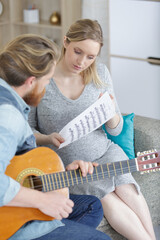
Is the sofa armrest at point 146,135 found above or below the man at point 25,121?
below

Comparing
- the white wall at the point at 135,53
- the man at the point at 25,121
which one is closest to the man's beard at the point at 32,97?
the man at the point at 25,121

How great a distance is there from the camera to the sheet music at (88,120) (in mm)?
1841

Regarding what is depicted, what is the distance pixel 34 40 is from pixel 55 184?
49 centimetres

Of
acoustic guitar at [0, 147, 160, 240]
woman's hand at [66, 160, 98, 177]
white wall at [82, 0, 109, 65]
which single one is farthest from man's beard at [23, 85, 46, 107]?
white wall at [82, 0, 109, 65]

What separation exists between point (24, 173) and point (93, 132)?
2.13ft

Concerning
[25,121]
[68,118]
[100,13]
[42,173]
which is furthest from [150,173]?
[100,13]

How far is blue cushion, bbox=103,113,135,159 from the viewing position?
7.33ft

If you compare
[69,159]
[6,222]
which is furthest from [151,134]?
[6,222]

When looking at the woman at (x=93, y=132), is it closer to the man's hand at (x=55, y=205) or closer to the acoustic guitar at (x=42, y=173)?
the acoustic guitar at (x=42, y=173)

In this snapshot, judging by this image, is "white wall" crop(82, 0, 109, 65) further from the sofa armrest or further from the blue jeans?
the blue jeans

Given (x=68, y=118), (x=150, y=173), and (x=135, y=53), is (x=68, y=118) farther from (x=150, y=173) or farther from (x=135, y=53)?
(x=135, y=53)

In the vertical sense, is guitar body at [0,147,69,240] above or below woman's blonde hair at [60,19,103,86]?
below

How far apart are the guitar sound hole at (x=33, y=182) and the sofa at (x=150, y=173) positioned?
30.4 inches

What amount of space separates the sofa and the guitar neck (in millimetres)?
589
